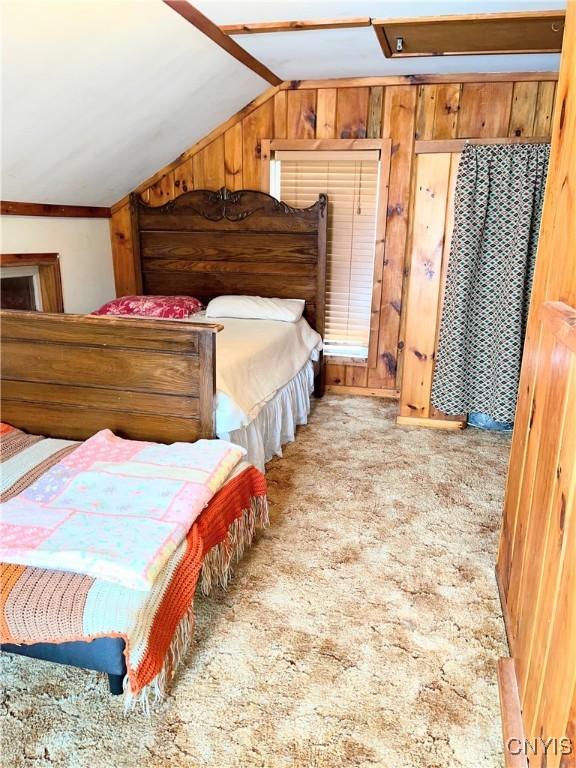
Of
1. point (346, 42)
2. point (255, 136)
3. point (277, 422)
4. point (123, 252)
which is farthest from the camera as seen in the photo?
point (123, 252)

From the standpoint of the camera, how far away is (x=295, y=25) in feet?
8.38

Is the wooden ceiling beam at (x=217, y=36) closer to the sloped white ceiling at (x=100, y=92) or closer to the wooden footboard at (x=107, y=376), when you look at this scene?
the sloped white ceiling at (x=100, y=92)

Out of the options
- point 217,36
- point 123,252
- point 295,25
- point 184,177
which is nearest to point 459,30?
point 295,25

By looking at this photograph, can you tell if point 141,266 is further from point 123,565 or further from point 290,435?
point 123,565

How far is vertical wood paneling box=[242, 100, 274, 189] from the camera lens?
12.3 feet

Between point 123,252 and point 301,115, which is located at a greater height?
point 301,115

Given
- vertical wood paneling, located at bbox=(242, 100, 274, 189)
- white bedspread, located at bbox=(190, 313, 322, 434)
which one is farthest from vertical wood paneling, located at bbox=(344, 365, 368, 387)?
vertical wood paneling, located at bbox=(242, 100, 274, 189)

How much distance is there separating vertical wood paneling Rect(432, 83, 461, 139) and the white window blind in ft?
1.38

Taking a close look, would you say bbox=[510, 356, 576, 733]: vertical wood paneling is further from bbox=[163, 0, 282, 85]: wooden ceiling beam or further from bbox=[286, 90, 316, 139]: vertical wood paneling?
bbox=[286, 90, 316, 139]: vertical wood paneling

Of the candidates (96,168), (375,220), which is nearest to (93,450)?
(96,168)

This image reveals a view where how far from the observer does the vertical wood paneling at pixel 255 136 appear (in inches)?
148

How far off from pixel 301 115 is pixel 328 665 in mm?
3364

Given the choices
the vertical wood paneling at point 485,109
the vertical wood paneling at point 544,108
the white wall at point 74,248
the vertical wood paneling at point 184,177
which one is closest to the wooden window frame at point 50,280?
the white wall at point 74,248

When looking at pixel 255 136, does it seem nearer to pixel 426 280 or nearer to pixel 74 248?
pixel 74 248
